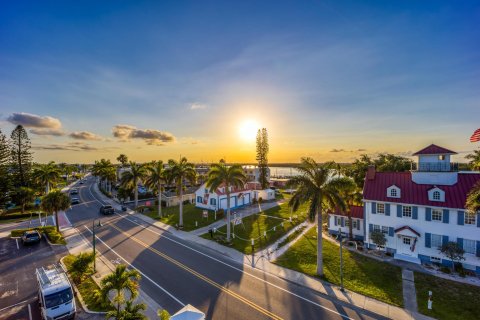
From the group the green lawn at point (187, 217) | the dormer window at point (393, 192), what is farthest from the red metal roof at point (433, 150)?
the green lawn at point (187, 217)

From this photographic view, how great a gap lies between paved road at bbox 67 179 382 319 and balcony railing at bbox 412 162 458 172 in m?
17.7

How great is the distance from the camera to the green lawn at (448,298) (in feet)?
51.7

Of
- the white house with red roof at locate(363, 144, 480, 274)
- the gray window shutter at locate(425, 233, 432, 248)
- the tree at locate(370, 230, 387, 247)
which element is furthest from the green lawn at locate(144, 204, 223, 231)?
the gray window shutter at locate(425, 233, 432, 248)

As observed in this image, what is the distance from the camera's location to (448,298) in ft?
57.7

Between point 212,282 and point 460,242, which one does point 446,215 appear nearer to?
point 460,242

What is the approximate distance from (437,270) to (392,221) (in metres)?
5.61

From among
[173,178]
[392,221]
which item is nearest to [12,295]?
[173,178]

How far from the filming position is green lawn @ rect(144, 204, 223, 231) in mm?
36919

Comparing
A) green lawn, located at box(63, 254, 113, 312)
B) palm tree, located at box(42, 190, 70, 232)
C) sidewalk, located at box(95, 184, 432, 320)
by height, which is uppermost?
palm tree, located at box(42, 190, 70, 232)

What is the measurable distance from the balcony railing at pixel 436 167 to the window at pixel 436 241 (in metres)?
6.84

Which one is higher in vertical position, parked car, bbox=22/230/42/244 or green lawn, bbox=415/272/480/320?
parked car, bbox=22/230/42/244

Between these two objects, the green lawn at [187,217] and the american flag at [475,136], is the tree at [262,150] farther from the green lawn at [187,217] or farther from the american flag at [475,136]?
the american flag at [475,136]

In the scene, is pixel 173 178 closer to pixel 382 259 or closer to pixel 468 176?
pixel 382 259

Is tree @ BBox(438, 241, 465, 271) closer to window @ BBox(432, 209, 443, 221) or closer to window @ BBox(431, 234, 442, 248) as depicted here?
window @ BBox(431, 234, 442, 248)
